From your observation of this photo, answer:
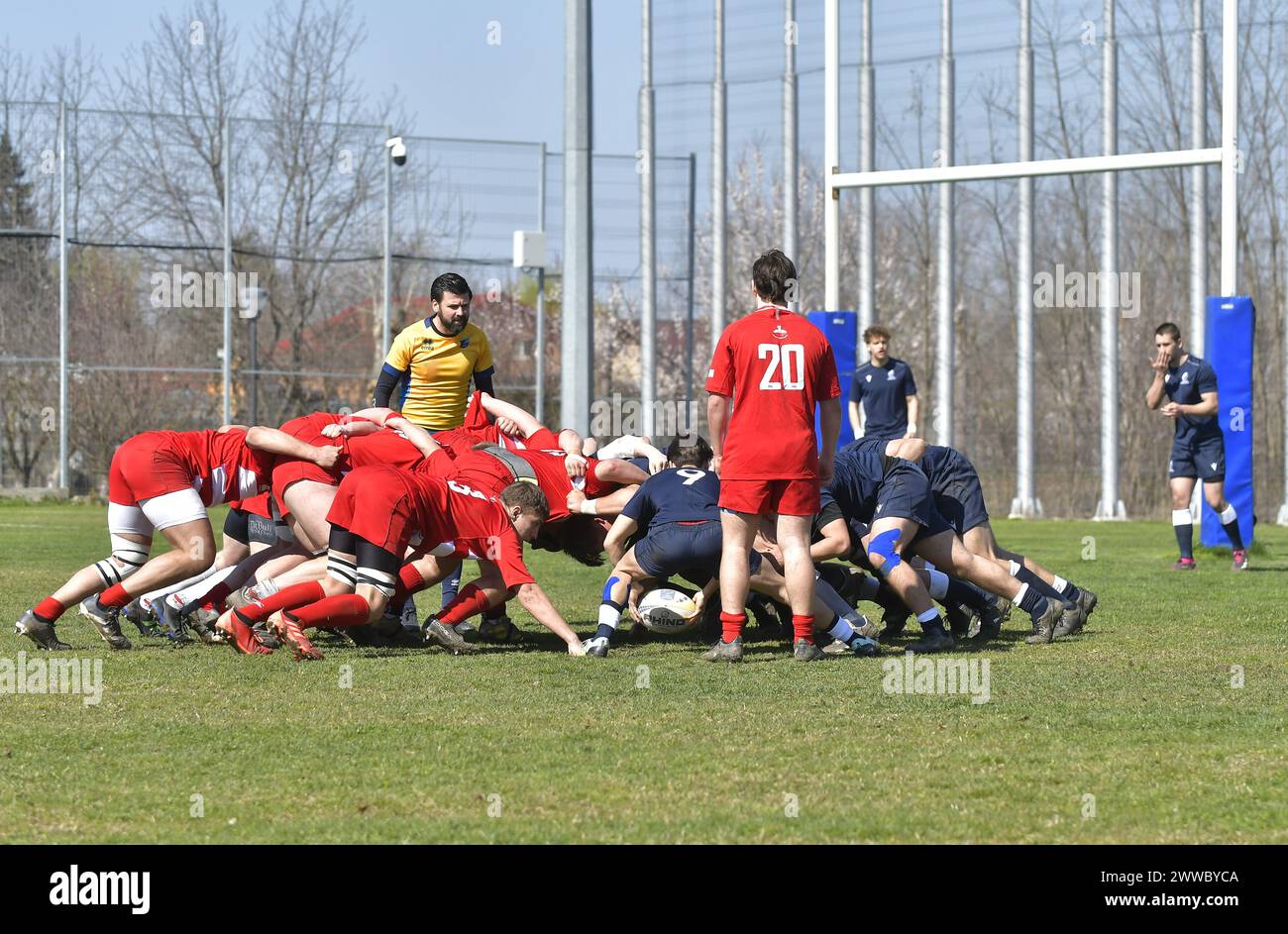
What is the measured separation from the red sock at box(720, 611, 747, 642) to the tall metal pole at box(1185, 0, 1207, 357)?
747 inches

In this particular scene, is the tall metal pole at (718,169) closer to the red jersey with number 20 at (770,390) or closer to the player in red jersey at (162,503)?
the player in red jersey at (162,503)

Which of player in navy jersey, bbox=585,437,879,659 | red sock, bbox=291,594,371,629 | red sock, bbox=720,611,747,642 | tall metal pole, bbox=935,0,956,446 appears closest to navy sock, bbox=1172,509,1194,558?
player in navy jersey, bbox=585,437,879,659

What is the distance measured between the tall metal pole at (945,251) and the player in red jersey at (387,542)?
19.2 m

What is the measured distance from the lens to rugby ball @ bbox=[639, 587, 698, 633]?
359 inches

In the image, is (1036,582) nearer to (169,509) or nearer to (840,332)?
(169,509)

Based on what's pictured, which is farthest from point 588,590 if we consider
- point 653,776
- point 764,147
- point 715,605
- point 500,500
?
point 764,147

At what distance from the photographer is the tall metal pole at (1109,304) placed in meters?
25.6

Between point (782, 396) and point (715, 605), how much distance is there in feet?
6.27

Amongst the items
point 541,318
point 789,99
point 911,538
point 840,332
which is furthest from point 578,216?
point 789,99

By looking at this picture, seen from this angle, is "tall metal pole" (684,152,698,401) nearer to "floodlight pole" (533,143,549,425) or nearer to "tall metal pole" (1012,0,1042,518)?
"floodlight pole" (533,143,549,425)

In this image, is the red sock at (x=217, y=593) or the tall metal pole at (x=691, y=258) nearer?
the red sock at (x=217, y=593)

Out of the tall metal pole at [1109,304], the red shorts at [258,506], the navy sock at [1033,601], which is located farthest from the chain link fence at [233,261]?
the navy sock at [1033,601]

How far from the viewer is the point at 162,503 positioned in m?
8.59

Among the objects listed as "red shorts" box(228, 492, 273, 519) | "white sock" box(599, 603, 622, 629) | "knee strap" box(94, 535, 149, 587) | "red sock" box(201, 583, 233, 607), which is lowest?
"white sock" box(599, 603, 622, 629)
